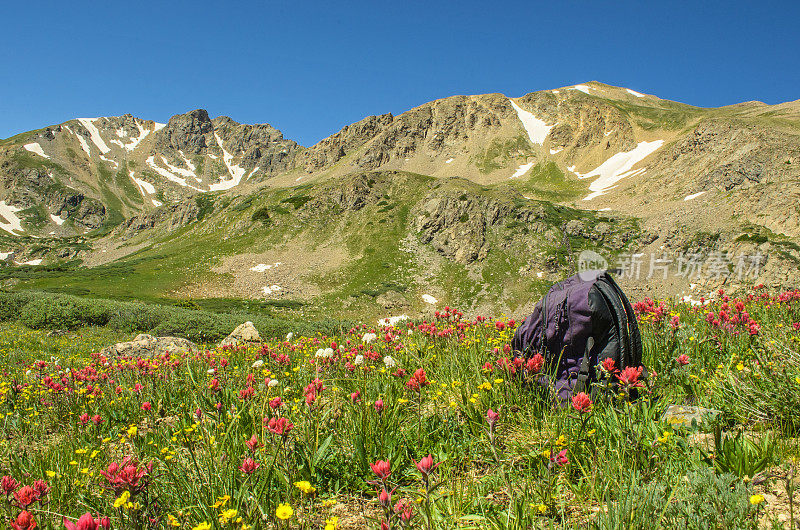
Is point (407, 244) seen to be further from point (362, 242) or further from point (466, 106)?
point (466, 106)

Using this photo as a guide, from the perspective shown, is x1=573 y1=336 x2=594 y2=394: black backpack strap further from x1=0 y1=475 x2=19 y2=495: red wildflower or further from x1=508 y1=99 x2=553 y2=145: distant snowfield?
x1=508 y1=99 x2=553 y2=145: distant snowfield

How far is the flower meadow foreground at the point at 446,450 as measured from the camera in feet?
7.25

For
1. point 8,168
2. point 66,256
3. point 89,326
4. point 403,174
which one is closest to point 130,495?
point 89,326

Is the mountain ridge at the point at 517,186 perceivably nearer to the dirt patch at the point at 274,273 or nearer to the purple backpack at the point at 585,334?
the dirt patch at the point at 274,273

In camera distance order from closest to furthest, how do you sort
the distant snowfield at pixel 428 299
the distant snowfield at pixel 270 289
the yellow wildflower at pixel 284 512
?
the yellow wildflower at pixel 284 512, the distant snowfield at pixel 428 299, the distant snowfield at pixel 270 289

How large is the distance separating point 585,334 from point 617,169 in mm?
135767

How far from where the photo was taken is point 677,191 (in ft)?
261

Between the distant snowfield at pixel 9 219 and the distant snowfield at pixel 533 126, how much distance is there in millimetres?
239152

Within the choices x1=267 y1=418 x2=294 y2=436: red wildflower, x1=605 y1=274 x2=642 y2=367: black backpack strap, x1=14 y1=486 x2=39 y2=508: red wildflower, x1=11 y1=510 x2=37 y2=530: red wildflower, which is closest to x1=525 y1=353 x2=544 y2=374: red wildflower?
x1=605 y1=274 x2=642 y2=367: black backpack strap

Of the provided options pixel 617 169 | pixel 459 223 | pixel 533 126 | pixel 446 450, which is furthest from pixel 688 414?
pixel 533 126

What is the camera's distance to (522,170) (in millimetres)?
138875

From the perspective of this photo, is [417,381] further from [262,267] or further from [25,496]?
[262,267]

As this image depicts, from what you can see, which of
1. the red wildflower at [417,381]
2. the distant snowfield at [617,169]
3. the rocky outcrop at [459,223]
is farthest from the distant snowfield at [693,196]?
the red wildflower at [417,381]

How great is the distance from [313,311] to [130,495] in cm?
5436
